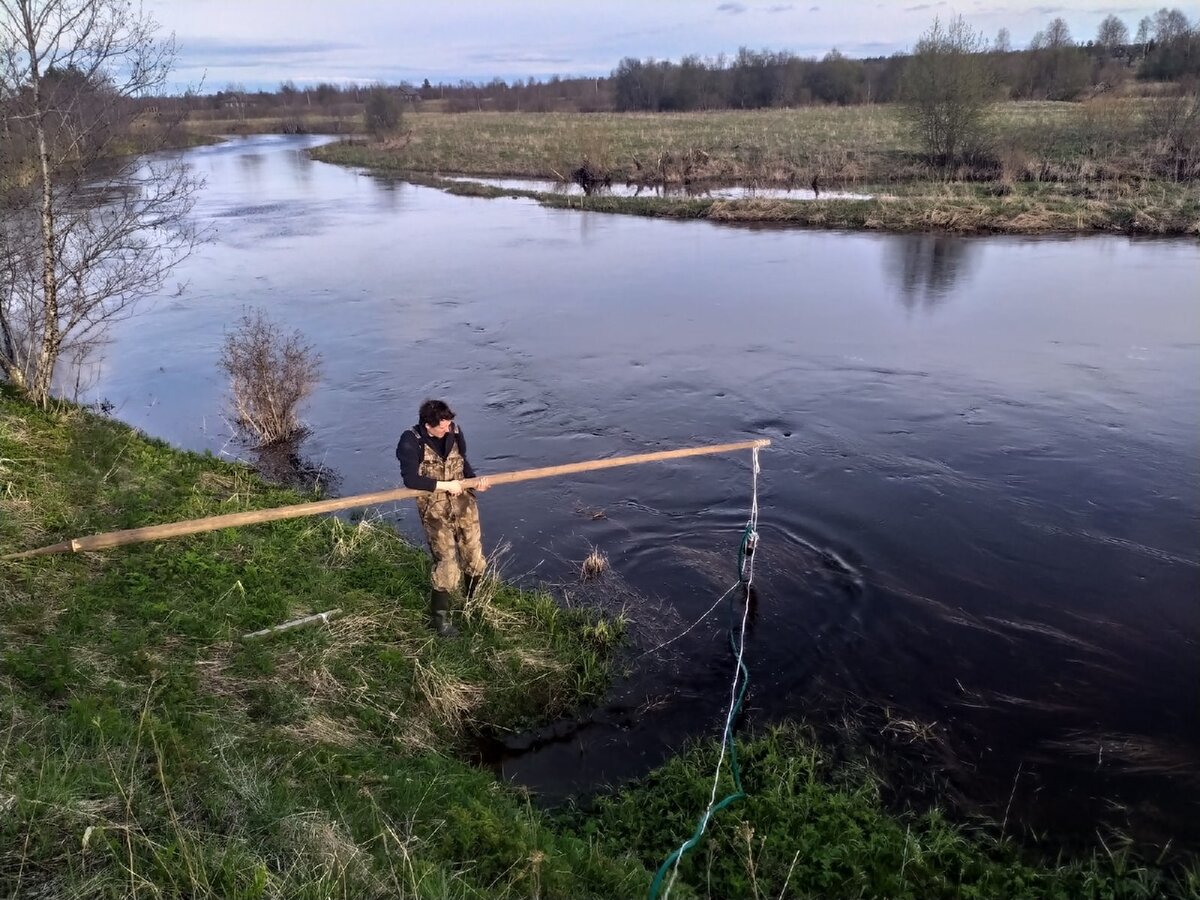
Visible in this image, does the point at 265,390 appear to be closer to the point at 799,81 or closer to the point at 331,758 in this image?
the point at 331,758

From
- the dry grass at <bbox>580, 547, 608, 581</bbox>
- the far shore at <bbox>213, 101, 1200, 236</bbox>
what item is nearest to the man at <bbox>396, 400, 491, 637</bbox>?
the dry grass at <bbox>580, 547, 608, 581</bbox>

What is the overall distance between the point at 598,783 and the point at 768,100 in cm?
7978

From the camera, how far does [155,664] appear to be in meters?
5.39

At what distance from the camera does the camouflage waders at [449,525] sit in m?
6.41

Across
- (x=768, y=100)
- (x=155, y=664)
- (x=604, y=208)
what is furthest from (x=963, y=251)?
(x=768, y=100)

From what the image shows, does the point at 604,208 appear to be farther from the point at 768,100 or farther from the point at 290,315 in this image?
the point at 768,100

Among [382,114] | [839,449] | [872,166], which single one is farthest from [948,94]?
[382,114]

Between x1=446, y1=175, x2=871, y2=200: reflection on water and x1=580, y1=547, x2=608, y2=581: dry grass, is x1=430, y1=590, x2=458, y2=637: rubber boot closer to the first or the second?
x1=580, y1=547, x2=608, y2=581: dry grass

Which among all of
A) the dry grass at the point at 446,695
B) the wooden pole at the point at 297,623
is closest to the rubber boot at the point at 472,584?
the dry grass at the point at 446,695

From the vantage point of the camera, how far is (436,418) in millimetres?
6227

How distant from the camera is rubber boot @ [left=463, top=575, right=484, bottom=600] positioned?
23.1 ft

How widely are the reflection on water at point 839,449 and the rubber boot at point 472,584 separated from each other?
1178 mm

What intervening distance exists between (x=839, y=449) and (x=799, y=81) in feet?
247

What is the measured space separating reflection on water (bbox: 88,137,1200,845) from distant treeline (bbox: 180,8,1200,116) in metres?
16.3
